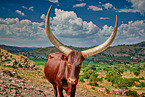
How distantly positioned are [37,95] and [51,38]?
543 cm

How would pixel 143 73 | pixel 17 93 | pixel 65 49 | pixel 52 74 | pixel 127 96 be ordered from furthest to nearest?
pixel 143 73 < pixel 127 96 < pixel 17 93 < pixel 52 74 < pixel 65 49

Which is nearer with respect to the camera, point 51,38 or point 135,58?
point 51,38

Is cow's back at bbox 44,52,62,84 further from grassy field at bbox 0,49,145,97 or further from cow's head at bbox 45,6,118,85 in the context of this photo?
grassy field at bbox 0,49,145,97

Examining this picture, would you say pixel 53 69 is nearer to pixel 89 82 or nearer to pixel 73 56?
pixel 73 56

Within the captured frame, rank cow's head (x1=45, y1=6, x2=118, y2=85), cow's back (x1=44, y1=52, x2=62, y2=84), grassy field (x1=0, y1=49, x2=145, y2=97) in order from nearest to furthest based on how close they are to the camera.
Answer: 1. cow's head (x1=45, y1=6, x2=118, y2=85)
2. cow's back (x1=44, y1=52, x2=62, y2=84)
3. grassy field (x1=0, y1=49, x2=145, y2=97)

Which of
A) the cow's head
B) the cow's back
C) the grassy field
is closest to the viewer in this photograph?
the cow's head

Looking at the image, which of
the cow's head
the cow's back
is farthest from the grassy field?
the cow's head

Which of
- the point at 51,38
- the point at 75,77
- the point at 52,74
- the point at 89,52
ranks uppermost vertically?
the point at 51,38

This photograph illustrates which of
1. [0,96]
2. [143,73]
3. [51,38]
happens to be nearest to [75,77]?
[51,38]

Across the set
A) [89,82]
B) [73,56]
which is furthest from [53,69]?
[89,82]

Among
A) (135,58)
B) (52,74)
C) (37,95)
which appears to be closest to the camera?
(52,74)

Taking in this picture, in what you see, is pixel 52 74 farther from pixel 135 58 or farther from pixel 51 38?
pixel 135 58

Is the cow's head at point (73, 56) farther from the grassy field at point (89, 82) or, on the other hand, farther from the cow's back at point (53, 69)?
the grassy field at point (89, 82)

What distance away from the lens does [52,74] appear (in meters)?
5.14
